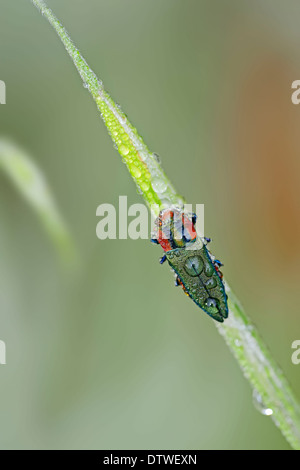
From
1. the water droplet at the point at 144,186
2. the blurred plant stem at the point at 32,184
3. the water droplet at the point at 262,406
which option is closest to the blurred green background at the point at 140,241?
the blurred plant stem at the point at 32,184

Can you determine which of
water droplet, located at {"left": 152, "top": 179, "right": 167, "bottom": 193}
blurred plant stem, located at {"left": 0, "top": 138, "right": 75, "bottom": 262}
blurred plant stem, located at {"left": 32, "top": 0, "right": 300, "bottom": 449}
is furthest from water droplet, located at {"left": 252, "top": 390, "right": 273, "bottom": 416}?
blurred plant stem, located at {"left": 0, "top": 138, "right": 75, "bottom": 262}

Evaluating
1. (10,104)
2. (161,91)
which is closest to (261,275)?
(161,91)

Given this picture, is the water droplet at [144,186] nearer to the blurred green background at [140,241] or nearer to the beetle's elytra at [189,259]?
the beetle's elytra at [189,259]

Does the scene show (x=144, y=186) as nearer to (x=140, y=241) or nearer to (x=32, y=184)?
(x=32, y=184)

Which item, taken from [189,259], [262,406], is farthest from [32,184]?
[262,406]

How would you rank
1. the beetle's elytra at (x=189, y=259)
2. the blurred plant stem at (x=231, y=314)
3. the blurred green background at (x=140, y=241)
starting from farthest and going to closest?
the blurred green background at (x=140, y=241) < the beetle's elytra at (x=189, y=259) < the blurred plant stem at (x=231, y=314)

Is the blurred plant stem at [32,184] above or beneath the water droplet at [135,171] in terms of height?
above
